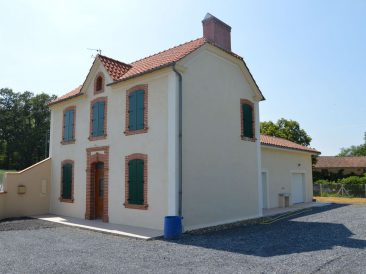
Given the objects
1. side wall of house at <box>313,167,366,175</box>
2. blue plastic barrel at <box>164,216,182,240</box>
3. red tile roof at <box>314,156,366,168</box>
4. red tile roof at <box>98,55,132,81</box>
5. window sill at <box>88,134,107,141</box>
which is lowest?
blue plastic barrel at <box>164,216,182,240</box>

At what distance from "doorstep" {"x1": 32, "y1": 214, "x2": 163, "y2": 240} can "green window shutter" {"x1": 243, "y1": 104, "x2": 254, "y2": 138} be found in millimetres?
6562

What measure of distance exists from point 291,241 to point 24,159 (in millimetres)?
56893

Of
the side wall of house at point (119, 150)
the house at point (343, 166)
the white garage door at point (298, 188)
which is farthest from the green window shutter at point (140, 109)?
the house at point (343, 166)

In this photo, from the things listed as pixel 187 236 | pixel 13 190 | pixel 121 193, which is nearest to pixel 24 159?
pixel 13 190

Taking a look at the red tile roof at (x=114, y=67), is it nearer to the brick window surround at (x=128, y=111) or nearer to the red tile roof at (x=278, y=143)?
the brick window surround at (x=128, y=111)

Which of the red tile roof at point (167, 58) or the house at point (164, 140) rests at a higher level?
the red tile roof at point (167, 58)

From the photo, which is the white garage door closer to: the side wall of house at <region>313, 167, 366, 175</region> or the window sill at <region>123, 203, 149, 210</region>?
the window sill at <region>123, 203, 149, 210</region>

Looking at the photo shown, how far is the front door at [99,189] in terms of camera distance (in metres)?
14.9

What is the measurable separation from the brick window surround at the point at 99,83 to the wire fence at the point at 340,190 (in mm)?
24344

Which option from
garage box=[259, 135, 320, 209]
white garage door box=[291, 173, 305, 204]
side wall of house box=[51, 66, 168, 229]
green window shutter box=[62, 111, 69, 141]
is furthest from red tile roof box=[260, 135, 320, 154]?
green window shutter box=[62, 111, 69, 141]

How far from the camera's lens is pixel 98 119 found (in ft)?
49.2

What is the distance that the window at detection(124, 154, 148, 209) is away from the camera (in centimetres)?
1248

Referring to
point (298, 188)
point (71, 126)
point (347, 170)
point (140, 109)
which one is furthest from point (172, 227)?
point (347, 170)

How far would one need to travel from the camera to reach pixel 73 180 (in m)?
16.0
